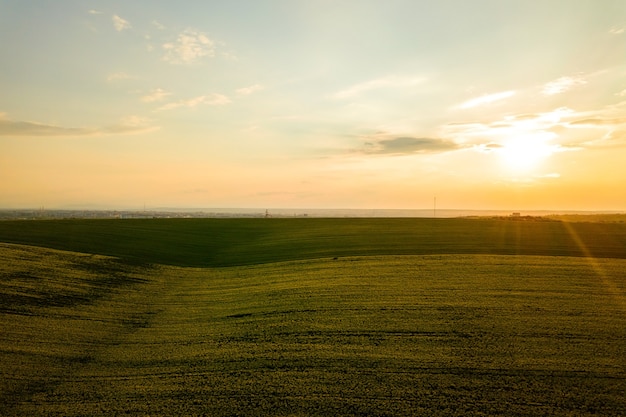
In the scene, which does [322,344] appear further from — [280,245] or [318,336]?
[280,245]

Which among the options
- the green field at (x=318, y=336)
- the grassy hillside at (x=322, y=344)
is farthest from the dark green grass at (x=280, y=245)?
the grassy hillside at (x=322, y=344)

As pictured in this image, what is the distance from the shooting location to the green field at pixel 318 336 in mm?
9688

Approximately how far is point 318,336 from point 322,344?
0.77m

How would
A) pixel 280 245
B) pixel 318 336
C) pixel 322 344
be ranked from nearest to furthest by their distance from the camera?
pixel 322 344 < pixel 318 336 < pixel 280 245

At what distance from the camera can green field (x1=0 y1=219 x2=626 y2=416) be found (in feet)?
31.8

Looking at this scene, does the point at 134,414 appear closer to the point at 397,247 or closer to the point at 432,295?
the point at 432,295

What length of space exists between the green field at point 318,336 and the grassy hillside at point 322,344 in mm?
60

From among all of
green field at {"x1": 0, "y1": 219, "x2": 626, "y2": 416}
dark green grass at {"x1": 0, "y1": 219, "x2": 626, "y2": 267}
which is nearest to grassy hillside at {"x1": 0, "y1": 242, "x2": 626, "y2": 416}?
green field at {"x1": 0, "y1": 219, "x2": 626, "y2": 416}

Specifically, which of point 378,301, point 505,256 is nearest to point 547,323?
point 378,301

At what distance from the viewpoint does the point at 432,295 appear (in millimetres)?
18766

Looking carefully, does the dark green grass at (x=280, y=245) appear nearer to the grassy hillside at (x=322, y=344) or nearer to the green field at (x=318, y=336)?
the green field at (x=318, y=336)

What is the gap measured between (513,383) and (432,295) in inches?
337

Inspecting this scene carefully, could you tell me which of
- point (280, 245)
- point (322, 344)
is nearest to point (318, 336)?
point (322, 344)

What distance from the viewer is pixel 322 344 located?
13.1 metres
